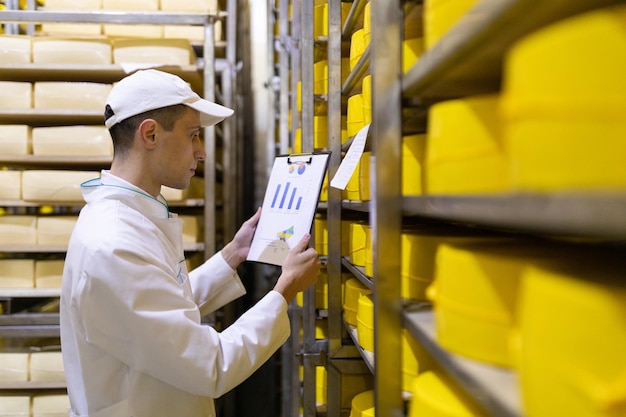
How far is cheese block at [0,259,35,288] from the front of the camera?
2381 mm

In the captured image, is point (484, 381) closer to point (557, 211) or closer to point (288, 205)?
point (557, 211)

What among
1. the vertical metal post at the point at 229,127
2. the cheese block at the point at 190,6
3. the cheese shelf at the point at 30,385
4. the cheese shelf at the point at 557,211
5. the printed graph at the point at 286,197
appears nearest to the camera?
the cheese shelf at the point at 557,211

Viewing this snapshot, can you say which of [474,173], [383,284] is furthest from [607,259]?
[383,284]

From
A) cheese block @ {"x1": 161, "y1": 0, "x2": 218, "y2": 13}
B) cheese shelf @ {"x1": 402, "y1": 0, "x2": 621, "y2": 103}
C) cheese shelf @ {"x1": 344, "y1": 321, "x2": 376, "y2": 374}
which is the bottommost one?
cheese shelf @ {"x1": 344, "y1": 321, "x2": 376, "y2": 374}

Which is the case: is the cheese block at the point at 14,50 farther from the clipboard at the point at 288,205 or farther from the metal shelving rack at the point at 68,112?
the clipboard at the point at 288,205

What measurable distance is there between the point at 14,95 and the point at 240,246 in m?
1.41

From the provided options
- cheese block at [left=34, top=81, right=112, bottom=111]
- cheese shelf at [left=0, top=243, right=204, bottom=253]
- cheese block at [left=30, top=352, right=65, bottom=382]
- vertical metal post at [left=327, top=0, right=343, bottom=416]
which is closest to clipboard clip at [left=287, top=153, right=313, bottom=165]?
vertical metal post at [left=327, top=0, right=343, bottom=416]

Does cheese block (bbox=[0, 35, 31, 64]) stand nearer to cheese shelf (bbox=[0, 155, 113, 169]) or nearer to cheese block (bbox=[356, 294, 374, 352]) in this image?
cheese shelf (bbox=[0, 155, 113, 169])

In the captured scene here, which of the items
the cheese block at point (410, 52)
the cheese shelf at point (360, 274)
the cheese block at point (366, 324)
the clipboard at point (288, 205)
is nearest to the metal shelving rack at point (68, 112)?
the clipboard at point (288, 205)

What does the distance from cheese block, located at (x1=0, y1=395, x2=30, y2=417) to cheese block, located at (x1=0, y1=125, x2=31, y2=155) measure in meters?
1.18

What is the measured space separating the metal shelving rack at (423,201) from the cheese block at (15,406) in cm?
155

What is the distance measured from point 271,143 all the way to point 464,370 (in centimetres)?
295

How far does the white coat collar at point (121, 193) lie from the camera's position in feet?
4.66

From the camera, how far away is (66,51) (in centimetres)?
242
